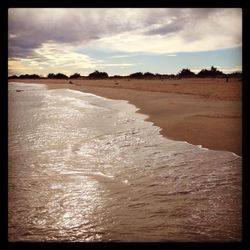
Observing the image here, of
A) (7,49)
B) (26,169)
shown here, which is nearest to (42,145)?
(26,169)

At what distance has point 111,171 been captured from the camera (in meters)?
6.18

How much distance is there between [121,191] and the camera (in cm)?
512

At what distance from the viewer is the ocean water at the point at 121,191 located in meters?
3.82

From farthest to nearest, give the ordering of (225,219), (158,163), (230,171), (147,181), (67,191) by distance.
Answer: (158,163)
(230,171)
(147,181)
(67,191)
(225,219)

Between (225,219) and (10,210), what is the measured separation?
2.91m

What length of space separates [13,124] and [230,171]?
8503 millimetres

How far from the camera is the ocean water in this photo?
382 cm

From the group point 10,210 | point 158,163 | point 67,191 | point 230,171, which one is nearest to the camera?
point 10,210

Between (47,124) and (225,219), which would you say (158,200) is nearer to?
(225,219)
